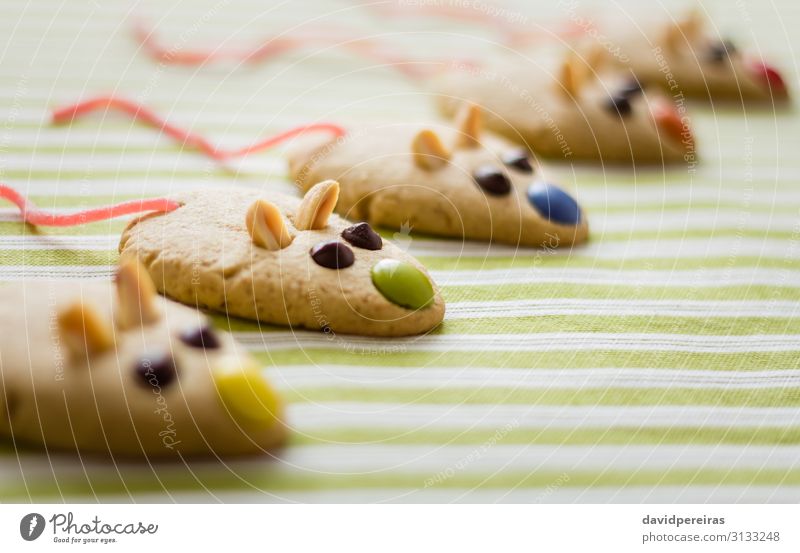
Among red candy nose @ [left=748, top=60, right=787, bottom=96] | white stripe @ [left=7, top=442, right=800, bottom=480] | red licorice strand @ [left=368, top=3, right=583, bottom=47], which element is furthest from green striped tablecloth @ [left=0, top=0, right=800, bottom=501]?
red licorice strand @ [left=368, top=3, right=583, bottom=47]

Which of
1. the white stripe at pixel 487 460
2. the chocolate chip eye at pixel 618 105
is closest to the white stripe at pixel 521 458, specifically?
the white stripe at pixel 487 460

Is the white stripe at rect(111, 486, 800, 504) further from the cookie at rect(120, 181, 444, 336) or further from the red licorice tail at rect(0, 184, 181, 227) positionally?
the red licorice tail at rect(0, 184, 181, 227)

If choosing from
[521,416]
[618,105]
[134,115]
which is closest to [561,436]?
[521,416]

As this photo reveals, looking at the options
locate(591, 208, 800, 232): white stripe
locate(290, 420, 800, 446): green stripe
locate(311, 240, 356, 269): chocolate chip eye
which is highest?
locate(591, 208, 800, 232): white stripe

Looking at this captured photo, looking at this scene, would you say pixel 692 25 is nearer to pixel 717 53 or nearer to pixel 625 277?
pixel 717 53

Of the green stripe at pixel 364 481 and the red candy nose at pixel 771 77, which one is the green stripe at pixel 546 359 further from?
the red candy nose at pixel 771 77
